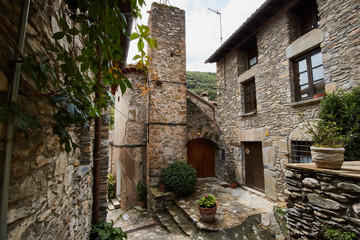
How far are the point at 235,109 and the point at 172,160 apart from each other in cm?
327

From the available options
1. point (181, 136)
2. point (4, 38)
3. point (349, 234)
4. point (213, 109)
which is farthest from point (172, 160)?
point (4, 38)

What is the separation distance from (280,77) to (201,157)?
480 cm

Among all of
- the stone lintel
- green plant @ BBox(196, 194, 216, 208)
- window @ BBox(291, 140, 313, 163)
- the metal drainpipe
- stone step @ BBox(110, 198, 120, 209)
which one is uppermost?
the stone lintel

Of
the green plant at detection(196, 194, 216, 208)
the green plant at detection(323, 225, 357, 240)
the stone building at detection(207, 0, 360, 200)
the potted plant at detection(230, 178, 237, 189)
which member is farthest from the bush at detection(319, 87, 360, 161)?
the potted plant at detection(230, 178, 237, 189)

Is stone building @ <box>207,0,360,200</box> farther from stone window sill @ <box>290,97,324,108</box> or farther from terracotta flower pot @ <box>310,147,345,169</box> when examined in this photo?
terracotta flower pot @ <box>310,147,345,169</box>

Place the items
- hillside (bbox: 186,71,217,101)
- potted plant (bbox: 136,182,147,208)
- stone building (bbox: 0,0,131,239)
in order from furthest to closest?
1. hillside (bbox: 186,71,217,101)
2. potted plant (bbox: 136,182,147,208)
3. stone building (bbox: 0,0,131,239)

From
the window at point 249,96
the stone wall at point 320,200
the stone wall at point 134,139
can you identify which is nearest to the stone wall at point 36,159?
the stone wall at point 320,200

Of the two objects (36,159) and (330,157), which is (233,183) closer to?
(330,157)

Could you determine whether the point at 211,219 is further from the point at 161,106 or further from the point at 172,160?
the point at 161,106

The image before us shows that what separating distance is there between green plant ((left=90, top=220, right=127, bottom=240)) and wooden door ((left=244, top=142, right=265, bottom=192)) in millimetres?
4902

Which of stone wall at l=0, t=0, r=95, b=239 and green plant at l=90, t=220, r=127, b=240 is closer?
stone wall at l=0, t=0, r=95, b=239

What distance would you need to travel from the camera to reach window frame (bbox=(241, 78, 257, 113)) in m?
6.34

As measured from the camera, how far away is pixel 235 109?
7.02 meters

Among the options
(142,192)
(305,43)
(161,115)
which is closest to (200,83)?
(161,115)
